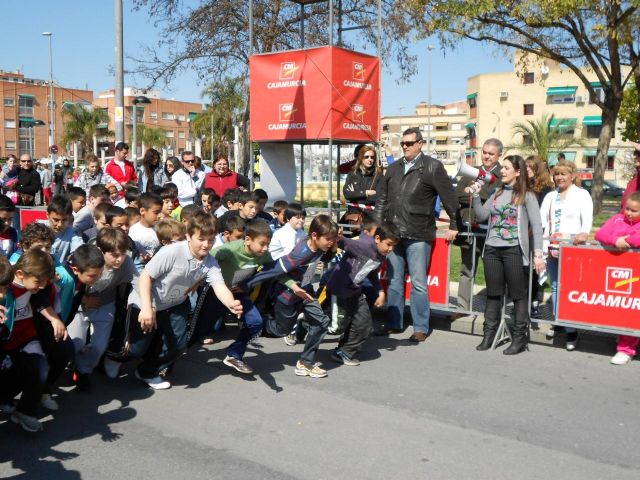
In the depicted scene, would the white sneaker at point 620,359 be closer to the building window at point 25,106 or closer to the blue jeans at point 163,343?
the blue jeans at point 163,343

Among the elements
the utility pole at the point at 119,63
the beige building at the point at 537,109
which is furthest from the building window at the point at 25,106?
the utility pole at the point at 119,63

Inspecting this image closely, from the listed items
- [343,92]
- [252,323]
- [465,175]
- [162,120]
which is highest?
[162,120]

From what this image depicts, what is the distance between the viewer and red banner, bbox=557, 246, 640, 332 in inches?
243

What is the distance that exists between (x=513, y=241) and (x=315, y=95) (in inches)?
131

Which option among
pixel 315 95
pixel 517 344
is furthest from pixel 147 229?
pixel 517 344

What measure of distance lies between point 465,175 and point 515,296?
5.00 feet

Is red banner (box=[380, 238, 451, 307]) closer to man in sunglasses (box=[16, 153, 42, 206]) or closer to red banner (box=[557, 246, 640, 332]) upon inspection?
red banner (box=[557, 246, 640, 332])

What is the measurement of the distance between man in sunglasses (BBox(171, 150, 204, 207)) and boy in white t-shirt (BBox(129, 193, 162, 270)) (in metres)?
2.82

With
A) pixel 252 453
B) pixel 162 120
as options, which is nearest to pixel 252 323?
pixel 252 453

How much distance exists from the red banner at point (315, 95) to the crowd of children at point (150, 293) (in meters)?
2.15

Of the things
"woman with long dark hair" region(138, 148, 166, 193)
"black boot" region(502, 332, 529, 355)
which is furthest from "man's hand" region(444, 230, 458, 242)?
"woman with long dark hair" region(138, 148, 166, 193)

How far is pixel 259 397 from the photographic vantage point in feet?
17.0

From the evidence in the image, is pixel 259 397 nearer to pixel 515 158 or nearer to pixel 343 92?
pixel 515 158

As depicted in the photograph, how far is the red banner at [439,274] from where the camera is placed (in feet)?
24.3
